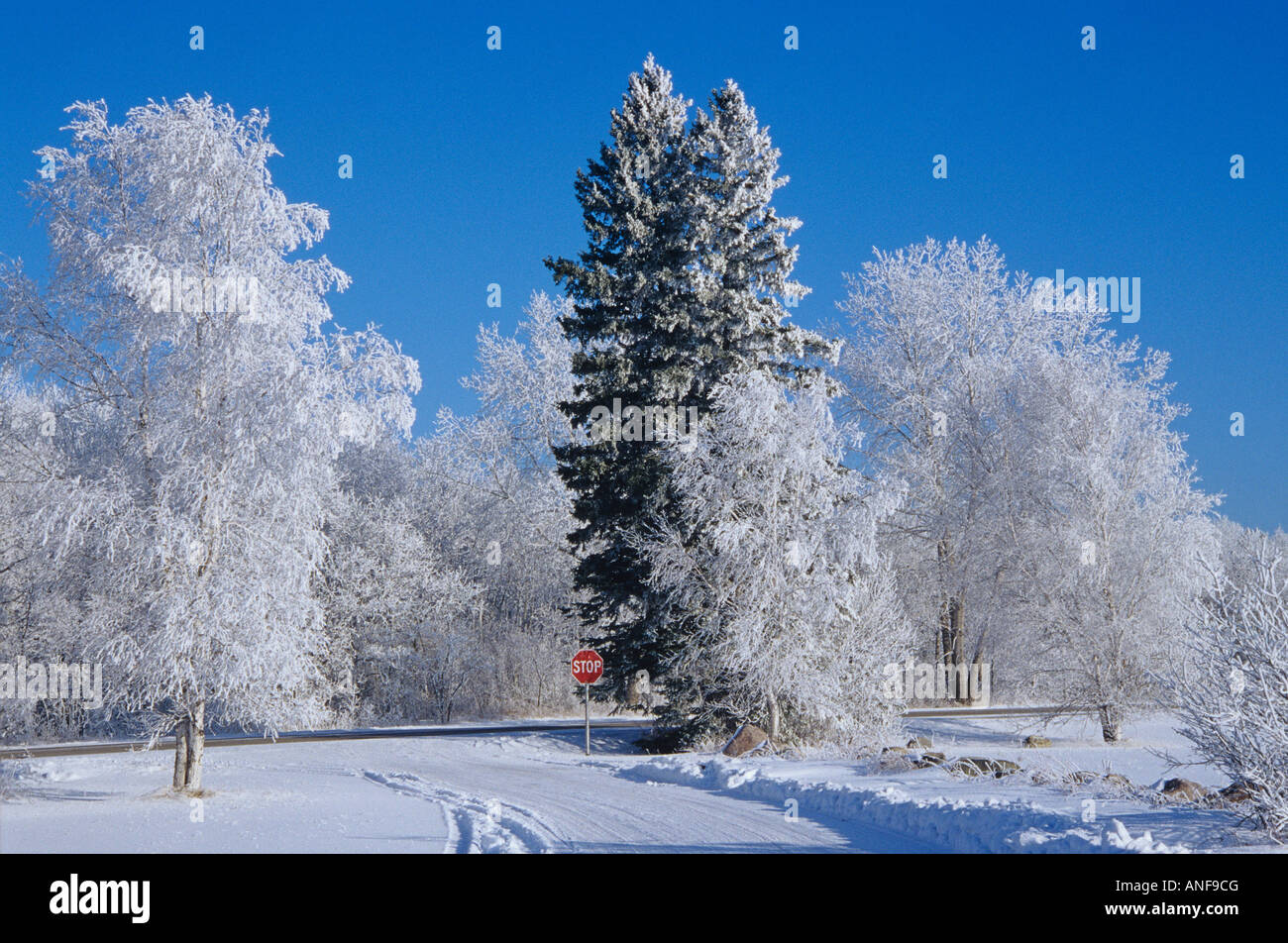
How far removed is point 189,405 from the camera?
16.6 meters

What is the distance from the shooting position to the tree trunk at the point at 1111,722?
29062mm

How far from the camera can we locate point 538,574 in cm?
4344

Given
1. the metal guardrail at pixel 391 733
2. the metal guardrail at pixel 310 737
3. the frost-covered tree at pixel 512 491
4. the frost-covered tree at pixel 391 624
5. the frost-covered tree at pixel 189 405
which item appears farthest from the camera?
the frost-covered tree at pixel 512 491

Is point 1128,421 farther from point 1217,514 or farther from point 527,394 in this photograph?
point 527,394

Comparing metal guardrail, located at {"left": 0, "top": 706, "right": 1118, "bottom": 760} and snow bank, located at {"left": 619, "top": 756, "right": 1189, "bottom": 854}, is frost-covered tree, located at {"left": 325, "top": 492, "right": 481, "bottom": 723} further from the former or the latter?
snow bank, located at {"left": 619, "top": 756, "right": 1189, "bottom": 854}

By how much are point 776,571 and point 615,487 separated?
5.88 meters

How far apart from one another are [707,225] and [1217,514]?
21044 millimetres

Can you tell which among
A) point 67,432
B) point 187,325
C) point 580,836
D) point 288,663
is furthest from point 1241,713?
point 67,432

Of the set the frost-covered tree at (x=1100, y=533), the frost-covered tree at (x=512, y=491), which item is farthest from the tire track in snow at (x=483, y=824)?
the frost-covered tree at (x=512, y=491)

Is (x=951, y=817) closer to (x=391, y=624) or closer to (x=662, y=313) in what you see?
(x=662, y=313)

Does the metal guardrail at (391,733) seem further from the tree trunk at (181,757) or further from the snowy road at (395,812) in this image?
the tree trunk at (181,757)

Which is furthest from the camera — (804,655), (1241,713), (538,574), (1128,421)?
(538,574)

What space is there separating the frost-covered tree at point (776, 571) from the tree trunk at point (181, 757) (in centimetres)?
1089

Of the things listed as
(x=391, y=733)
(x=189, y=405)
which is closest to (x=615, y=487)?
(x=391, y=733)
